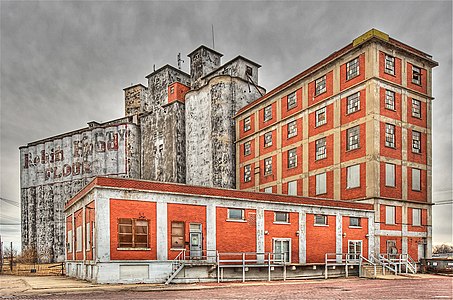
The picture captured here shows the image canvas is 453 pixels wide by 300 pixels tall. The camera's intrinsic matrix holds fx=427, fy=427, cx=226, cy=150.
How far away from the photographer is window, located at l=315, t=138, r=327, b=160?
40156mm

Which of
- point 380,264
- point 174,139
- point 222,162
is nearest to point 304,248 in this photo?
point 380,264

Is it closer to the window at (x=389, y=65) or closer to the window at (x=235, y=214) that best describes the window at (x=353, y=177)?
the window at (x=389, y=65)

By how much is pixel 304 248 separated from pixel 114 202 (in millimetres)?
14910

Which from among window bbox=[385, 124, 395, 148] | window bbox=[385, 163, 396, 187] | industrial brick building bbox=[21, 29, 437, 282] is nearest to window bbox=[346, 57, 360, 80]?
industrial brick building bbox=[21, 29, 437, 282]

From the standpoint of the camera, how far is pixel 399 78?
37.3 meters

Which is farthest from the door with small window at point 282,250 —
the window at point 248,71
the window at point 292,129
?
the window at point 248,71

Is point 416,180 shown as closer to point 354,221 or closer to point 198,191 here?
point 354,221

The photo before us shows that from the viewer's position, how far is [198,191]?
27.9 m

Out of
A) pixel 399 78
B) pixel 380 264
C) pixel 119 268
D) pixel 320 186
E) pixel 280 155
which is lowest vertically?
pixel 380 264

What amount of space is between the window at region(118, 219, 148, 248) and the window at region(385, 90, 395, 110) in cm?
2305

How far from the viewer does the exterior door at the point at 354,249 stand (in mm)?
33994

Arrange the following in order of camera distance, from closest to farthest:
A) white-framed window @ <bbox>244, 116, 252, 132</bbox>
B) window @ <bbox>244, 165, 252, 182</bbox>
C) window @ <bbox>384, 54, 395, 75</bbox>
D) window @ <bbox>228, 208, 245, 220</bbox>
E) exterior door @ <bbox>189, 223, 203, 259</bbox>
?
exterior door @ <bbox>189, 223, 203, 259</bbox>
window @ <bbox>228, 208, 245, 220</bbox>
window @ <bbox>384, 54, 395, 75</bbox>
window @ <bbox>244, 165, 252, 182</bbox>
white-framed window @ <bbox>244, 116, 252, 132</bbox>

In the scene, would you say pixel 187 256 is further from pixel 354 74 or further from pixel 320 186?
pixel 354 74

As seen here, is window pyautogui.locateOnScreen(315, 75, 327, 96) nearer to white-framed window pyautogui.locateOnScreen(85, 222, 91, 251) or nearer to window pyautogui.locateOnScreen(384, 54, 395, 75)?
window pyautogui.locateOnScreen(384, 54, 395, 75)
